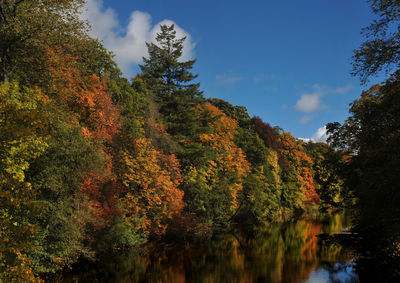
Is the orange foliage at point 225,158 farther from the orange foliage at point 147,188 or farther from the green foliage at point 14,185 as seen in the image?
the green foliage at point 14,185

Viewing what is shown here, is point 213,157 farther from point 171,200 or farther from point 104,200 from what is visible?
point 104,200

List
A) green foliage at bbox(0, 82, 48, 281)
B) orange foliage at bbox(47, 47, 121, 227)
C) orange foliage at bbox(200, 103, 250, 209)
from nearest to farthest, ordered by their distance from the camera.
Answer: green foliage at bbox(0, 82, 48, 281)
orange foliage at bbox(47, 47, 121, 227)
orange foliage at bbox(200, 103, 250, 209)

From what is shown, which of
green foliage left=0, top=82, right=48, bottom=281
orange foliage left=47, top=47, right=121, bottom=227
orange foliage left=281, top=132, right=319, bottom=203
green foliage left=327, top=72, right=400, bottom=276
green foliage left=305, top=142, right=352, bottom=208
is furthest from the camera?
orange foliage left=281, top=132, right=319, bottom=203

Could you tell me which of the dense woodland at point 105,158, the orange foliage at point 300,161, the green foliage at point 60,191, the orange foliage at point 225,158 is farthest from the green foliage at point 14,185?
the orange foliage at point 300,161

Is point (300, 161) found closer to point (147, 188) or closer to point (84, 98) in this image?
point (147, 188)

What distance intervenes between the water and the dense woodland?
63.7 inches

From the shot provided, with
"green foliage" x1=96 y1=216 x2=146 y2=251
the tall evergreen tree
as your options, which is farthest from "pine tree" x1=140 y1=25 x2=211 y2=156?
"green foliage" x1=96 y1=216 x2=146 y2=251

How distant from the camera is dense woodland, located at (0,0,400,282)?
40.7ft

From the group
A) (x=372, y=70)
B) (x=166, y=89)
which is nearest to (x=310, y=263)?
(x=372, y=70)

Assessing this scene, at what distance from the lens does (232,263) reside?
2322 cm

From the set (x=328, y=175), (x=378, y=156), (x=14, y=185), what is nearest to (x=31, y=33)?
(x=14, y=185)

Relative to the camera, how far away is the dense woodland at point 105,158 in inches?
489

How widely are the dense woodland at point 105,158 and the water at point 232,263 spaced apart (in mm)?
1618

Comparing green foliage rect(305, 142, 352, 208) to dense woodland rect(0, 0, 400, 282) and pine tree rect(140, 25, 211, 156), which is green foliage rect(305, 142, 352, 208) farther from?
pine tree rect(140, 25, 211, 156)
